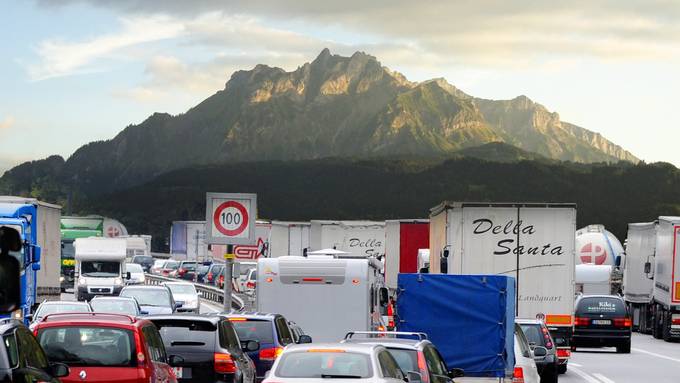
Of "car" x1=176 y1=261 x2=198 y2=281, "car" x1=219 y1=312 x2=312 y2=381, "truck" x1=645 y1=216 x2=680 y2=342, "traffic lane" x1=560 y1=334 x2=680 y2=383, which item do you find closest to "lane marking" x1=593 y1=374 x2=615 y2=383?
"traffic lane" x1=560 y1=334 x2=680 y2=383

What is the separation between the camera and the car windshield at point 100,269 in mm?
59188

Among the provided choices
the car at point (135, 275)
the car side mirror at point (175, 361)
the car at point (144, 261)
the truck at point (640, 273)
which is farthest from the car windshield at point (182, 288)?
the car at point (144, 261)

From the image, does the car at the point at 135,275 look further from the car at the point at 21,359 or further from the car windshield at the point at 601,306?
the car at the point at 21,359

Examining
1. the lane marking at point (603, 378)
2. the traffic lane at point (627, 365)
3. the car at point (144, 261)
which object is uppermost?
the lane marking at point (603, 378)

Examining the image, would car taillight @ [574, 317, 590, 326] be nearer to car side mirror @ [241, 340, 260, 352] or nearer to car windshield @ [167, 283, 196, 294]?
car windshield @ [167, 283, 196, 294]

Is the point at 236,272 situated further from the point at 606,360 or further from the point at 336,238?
the point at 606,360

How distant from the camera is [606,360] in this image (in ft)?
128

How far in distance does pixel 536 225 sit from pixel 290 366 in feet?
59.9

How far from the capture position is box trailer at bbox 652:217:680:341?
159ft

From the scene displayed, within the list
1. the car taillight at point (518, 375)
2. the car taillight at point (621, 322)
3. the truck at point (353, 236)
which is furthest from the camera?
the truck at point (353, 236)

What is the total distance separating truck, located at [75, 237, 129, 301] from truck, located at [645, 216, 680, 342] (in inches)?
821

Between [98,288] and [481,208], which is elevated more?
[481,208]

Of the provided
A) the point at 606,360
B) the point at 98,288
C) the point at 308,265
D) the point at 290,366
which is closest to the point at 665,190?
the point at 98,288

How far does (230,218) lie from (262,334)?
1204cm
